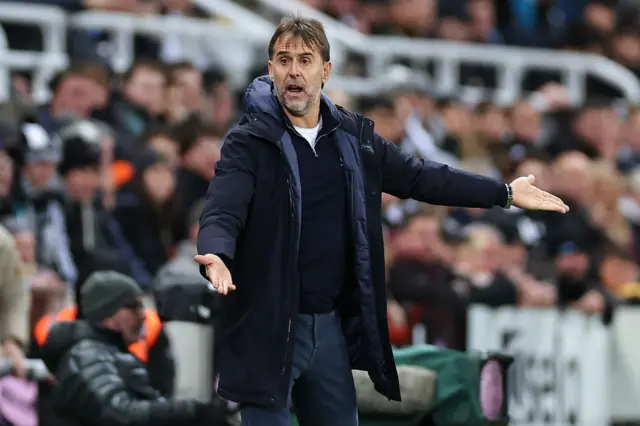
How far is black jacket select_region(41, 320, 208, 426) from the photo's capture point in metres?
7.53

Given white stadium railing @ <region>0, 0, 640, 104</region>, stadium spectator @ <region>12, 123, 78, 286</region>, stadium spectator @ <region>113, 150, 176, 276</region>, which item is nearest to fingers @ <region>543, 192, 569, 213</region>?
stadium spectator @ <region>12, 123, 78, 286</region>

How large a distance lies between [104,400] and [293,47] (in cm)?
230

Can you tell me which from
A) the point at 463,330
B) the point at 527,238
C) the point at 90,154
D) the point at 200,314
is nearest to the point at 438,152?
the point at 527,238

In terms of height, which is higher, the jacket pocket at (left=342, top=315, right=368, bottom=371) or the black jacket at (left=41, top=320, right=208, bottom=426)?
the jacket pocket at (left=342, top=315, right=368, bottom=371)

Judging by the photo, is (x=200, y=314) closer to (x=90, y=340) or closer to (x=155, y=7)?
(x=90, y=340)

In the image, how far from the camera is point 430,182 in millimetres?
6195

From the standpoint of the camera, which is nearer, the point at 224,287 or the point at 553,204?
the point at 224,287

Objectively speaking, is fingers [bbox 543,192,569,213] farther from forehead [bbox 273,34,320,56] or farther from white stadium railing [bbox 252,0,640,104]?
white stadium railing [bbox 252,0,640,104]

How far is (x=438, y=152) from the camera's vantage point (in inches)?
608

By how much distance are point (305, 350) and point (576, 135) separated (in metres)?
11.7

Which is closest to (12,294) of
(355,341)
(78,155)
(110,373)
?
(110,373)

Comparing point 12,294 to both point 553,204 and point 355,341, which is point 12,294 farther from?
point 553,204

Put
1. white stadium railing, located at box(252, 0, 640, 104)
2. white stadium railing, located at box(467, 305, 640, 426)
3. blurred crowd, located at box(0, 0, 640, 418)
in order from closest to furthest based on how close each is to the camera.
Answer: blurred crowd, located at box(0, 0, 640, 418) < white stadium railing, located at box(467, 305, 640, 426) < white stadium railing, located at box(252, 0, 640, 104)

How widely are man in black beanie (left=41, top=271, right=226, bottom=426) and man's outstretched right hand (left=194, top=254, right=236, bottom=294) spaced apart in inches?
81.5
